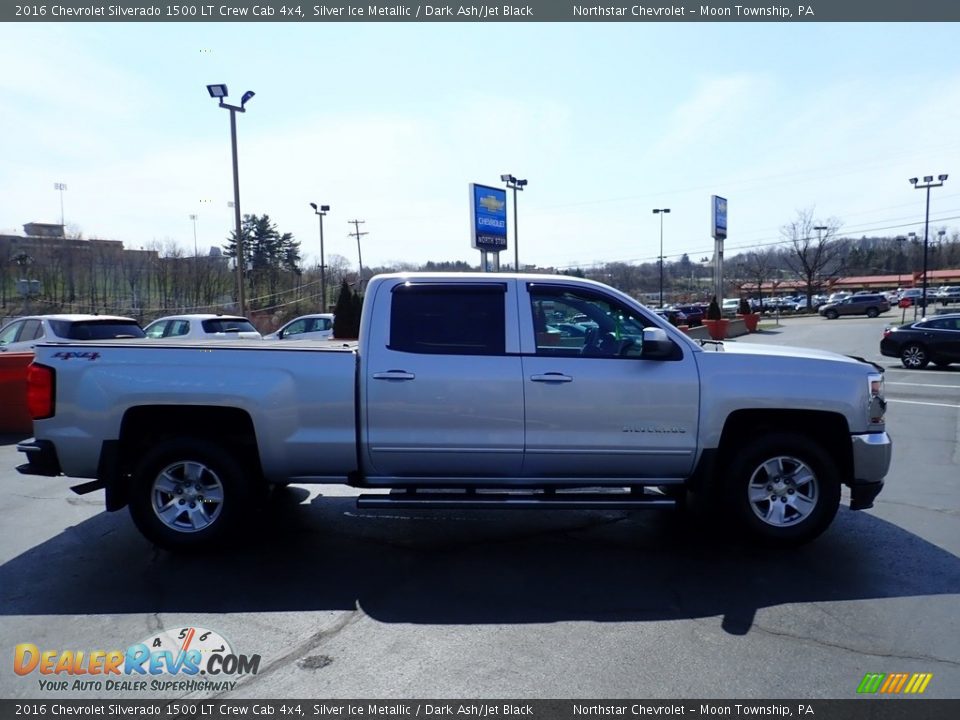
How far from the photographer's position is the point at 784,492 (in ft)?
17.1

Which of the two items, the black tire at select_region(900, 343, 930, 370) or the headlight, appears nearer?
the headlight

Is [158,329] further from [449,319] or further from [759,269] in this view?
[759,269]

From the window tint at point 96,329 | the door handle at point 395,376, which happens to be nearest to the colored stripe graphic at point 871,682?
the door handle at point 395,376

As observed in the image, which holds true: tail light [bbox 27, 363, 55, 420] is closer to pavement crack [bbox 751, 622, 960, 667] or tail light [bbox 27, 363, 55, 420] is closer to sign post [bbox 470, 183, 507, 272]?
pavement crack [bbox 751, 622, 960, 667]

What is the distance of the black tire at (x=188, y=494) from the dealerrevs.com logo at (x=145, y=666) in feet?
4.38

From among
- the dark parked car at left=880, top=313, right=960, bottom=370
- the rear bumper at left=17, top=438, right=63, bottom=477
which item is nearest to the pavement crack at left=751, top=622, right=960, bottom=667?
the rear bumper at left=17, top=438, right=63, bottom=477

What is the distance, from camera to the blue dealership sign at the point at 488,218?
89.7ft

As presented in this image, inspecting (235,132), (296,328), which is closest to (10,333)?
(296,328)

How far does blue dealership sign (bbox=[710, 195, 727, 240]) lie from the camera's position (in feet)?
143

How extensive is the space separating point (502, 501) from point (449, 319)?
1441 millimetres

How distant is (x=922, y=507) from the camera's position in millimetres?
Result: 6293

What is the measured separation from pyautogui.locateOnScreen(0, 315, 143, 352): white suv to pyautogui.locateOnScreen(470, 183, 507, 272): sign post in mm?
16129

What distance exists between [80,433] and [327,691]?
3035 millimetres

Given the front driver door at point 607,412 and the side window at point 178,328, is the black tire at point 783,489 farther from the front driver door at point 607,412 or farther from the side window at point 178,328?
the side window at point 178,328
